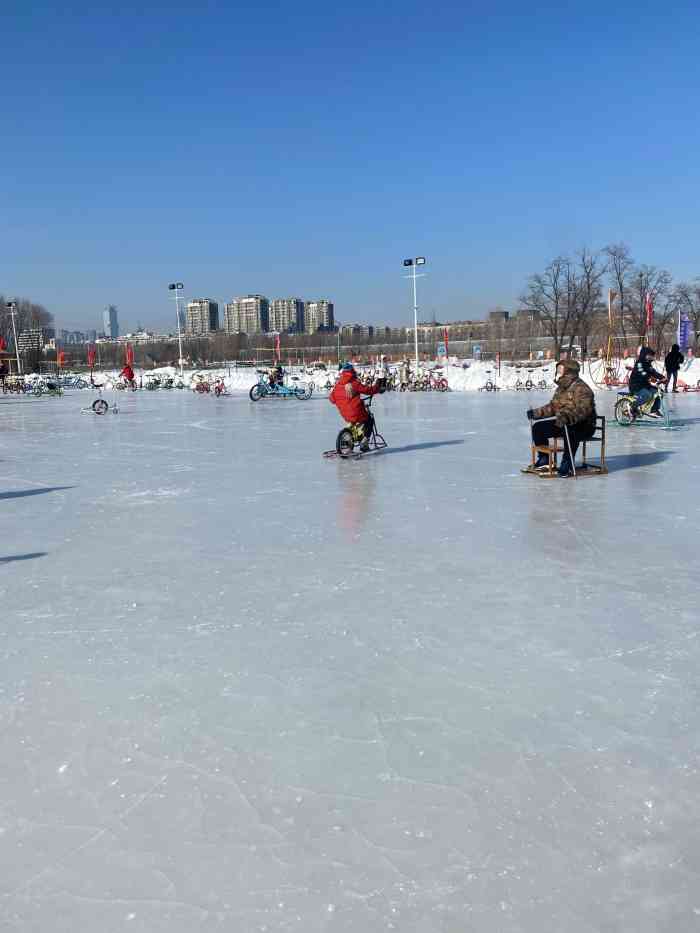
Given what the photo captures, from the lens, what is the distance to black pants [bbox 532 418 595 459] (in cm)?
951

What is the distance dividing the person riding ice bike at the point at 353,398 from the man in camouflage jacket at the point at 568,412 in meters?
2.75

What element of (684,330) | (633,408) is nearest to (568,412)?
(633,408)

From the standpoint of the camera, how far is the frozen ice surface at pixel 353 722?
7.68ft

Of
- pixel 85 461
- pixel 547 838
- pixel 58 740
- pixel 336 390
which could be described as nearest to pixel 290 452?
pixel 336 390

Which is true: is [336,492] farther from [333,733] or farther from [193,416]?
[193,416]

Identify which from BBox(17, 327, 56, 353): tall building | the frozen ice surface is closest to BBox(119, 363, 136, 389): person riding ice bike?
the frozen ice surface

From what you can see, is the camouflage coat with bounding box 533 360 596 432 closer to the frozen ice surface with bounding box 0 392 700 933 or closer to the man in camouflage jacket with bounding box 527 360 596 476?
the man in camouflage jacket with bounding box 527 360 596 476

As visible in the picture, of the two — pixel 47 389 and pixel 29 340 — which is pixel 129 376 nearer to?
pixel 47 389

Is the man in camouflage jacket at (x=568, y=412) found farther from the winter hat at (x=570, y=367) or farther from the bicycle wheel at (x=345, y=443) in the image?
the bicycle wheel at (x=345, y=443)

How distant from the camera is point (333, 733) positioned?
326 centimetres

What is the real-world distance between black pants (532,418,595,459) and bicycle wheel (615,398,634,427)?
5.98m

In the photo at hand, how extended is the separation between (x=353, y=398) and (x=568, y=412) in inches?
140

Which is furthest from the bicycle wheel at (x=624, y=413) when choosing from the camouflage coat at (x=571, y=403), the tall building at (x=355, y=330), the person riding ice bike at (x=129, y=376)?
the tall building at (x=355, y=330)

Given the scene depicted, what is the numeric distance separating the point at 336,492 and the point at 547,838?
6618 millimetres
